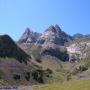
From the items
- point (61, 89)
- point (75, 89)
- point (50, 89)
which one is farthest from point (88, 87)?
point (50, 89)

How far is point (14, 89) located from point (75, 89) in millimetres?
29964

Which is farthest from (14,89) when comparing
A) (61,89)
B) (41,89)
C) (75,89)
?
(75,89)

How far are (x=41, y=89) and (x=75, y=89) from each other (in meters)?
27.0

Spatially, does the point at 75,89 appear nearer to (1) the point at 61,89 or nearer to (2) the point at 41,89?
(1) the point at 61,89

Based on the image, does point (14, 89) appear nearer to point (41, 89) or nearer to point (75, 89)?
point (41, 89)

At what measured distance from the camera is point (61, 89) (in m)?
115

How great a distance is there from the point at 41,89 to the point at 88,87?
2862cm

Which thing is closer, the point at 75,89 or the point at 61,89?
the point at 75,89

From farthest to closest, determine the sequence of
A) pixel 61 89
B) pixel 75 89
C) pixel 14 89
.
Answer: pixel 14 89 → pixel 61 89 → pixel 75 89

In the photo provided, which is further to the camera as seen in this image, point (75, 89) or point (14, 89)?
point (14, 89)

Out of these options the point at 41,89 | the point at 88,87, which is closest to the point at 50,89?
the point at 41,89

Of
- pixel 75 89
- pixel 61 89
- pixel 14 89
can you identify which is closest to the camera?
pixel 75 89

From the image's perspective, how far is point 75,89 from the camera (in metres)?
103

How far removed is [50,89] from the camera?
122 meters
